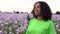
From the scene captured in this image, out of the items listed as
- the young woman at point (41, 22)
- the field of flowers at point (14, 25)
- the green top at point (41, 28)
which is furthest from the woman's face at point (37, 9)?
the field of flowers at point (14, 25)

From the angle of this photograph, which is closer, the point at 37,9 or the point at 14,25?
the point at 37,9

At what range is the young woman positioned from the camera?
3.91 m

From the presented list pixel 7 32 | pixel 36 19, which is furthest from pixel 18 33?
pixel 36 19

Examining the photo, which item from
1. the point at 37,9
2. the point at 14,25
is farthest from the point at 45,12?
the point at 14,25

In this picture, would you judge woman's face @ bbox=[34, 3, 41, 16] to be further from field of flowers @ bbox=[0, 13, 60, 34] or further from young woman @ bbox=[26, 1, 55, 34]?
field of flowers @ bbox=[0, 13, 60, 34]

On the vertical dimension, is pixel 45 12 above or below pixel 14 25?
above

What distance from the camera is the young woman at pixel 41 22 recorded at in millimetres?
3912

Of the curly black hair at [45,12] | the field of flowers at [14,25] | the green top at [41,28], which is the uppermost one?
the curly black hair at [45,12]

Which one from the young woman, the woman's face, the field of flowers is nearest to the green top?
the young woman

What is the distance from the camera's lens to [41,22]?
13.0 feet

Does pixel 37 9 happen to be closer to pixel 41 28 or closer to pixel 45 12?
pixel 45 12

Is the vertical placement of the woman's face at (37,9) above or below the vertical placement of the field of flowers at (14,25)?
above

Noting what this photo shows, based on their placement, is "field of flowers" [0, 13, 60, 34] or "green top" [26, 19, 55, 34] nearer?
"green top" [26, 19, 55, 34]

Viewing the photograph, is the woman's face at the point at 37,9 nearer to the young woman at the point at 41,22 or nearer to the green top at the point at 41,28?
the young woman at the point at 41,22
